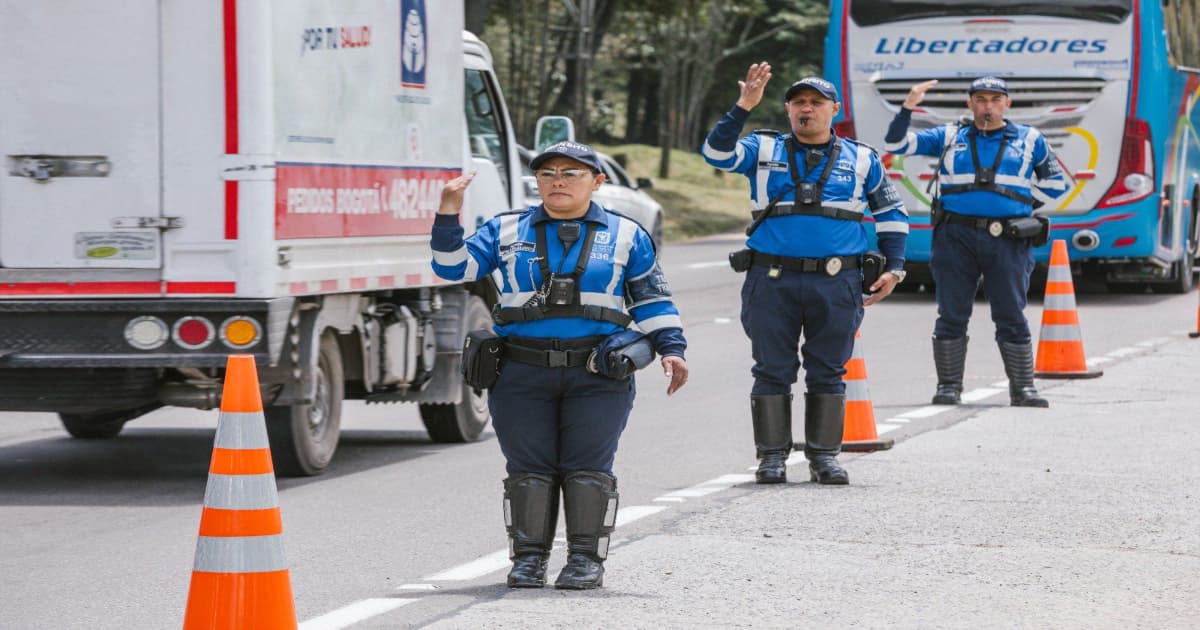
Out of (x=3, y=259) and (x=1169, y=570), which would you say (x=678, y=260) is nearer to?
(x=3, y=259)

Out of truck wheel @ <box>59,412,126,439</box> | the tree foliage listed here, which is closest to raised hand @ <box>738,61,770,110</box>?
truck wheel @ <box>59,412,126,439</box>

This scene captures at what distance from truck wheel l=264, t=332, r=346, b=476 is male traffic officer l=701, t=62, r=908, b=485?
6.91 ft

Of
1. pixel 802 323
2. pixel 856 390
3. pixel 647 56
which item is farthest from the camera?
pixel 647 56

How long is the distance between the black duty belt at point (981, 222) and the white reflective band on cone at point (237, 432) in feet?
25.2

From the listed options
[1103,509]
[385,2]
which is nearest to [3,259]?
[385,2]

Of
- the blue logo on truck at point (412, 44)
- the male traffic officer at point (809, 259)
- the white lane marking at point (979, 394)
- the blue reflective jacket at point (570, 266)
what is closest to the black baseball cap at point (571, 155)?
the blue reflective jacket at point (570, 266)

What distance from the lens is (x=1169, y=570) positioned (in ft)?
24.9

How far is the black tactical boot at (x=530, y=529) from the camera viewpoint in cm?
723

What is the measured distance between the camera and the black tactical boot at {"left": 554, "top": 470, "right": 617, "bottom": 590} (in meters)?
7.18

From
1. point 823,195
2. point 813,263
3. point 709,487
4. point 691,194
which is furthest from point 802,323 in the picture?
point 691,194

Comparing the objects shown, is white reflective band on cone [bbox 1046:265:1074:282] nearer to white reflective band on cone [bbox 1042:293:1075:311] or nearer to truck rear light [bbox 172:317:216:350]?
white reflective band on cone [bbox 1042:293:1075:311]

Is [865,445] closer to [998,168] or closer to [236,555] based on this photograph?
[998,168]

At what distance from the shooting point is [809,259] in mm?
9641

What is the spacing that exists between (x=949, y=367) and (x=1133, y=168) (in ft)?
29.8
